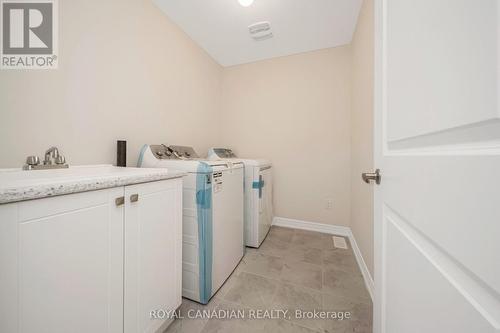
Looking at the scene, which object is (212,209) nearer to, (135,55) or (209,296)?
(209,296)

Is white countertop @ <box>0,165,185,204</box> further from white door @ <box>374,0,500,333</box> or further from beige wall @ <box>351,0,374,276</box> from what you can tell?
beige wall @ <box>351,0,374,276</box>

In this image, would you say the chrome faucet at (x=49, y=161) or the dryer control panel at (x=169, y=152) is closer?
the chrome faucet at (x=49, y=161)

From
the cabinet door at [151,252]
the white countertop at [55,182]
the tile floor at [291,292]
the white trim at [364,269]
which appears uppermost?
the white countertop at [55,182]

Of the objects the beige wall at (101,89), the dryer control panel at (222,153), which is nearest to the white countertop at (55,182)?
the beige wall at (101,89)

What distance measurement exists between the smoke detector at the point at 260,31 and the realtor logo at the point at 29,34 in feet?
5.30

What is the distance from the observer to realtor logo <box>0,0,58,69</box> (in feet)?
3.06

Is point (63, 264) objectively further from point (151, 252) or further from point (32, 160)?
point (32, 160)

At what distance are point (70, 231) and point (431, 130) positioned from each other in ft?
3.51

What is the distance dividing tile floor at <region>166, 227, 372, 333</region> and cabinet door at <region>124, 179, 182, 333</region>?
282 millimetres

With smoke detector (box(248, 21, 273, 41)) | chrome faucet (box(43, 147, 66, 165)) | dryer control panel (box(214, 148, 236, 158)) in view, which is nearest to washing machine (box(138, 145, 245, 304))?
chrome faucet (box(43, 147, 66, 165))

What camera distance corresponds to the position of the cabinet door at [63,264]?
493 mm

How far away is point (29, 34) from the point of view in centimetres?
102

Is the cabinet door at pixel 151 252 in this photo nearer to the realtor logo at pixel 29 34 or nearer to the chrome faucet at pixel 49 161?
the chrome faucet at pixel 49 161

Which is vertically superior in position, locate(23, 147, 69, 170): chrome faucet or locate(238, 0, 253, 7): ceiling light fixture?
locate(238, 0, 253, 7): ceiling light fixture
